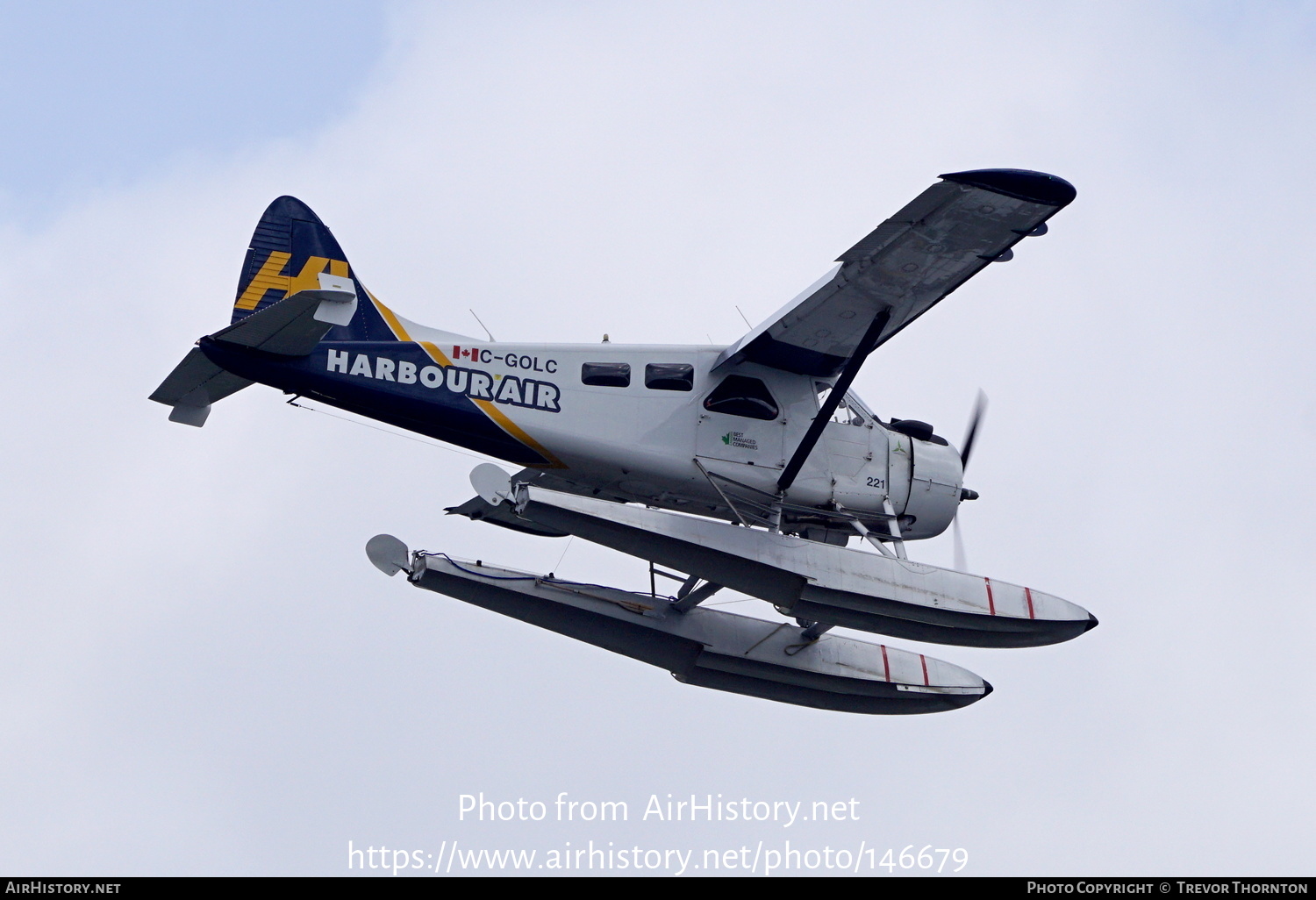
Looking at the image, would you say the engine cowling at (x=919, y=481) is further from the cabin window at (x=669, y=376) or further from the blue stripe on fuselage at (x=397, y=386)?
the blue stripe on fuselage at (x=397, y=386)

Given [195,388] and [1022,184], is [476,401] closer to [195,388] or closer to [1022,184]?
[195,388]

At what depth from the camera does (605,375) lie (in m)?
19.0

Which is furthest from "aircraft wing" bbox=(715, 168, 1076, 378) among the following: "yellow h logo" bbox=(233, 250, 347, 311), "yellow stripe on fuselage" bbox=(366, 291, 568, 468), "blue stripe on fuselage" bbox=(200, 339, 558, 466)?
"yellow h logo" bbox=(233, 250, 347, 311)

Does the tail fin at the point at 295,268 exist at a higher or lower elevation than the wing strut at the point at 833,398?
higher

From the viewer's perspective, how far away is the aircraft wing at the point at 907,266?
17297mm

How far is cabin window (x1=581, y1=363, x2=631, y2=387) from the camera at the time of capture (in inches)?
743

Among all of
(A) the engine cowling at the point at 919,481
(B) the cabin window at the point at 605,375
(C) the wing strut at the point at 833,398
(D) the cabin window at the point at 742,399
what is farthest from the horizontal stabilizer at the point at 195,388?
(A) the engine cowling at the point at 919,481

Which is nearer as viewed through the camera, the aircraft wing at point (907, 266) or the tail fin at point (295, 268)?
the aircraft wing at point (907, 266)

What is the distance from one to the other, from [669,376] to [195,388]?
521cm

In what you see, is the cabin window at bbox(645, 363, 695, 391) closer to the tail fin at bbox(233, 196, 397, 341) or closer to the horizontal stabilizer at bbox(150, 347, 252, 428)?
the tail fin at bbox(233, 196, 397, 341)

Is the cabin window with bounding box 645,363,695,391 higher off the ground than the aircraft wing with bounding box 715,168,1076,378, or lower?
lower

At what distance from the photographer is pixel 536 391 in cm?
1859

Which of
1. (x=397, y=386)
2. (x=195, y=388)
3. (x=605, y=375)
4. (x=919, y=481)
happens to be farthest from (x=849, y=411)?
(x=195, y=388)
